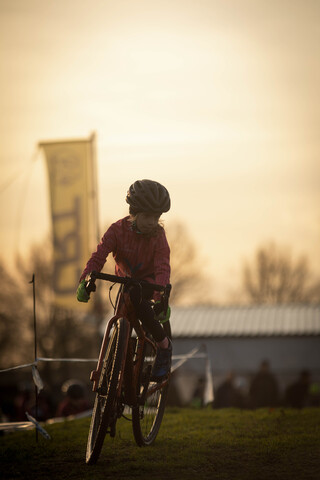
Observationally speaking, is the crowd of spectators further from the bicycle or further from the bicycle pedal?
the bicycle pedal

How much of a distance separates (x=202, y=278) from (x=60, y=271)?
120ft

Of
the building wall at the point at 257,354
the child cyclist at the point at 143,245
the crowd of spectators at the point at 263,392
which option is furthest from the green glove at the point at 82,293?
the building wall at the point at 257,354

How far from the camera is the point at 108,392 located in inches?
270

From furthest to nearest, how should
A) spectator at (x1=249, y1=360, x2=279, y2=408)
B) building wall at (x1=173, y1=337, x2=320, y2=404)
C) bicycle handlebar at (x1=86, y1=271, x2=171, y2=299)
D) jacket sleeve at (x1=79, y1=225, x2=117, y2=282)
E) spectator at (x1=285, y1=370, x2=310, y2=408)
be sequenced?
1. building wall at (x1=173, y1=337, x2=320, y2=404)
2. spectator at (x1=249, y1=360, x2=279, y2=408)
3. spectator at (x1=285, y1=370, x2=310, y2=408)
4. jacket sleeve at (x1=79, y1=225, x2=117, y2=282)
5. bicycle handlebar at (x1=86, y1=271, x2=171, y2=299)

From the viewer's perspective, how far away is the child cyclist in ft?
24.1

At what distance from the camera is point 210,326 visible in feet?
150

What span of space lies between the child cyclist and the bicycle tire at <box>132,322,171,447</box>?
0.44 ft

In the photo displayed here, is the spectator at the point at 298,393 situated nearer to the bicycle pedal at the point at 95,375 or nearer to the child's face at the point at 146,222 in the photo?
the child's face at the point at 146,222

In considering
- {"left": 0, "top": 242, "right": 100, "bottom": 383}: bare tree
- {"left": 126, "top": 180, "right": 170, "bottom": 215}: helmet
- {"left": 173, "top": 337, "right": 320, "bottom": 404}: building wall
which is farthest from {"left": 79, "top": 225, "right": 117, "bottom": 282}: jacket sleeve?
{"left": 0, "top": 242, "right": 100, "bottom": 383}: bare tree

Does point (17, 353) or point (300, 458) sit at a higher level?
point (300, 458)

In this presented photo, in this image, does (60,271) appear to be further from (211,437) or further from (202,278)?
(202,278)

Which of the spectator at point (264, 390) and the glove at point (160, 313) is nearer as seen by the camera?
the glove at point (160, 313)

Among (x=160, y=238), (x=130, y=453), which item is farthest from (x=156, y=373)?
(x=160, y=238)

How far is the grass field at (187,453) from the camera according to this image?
673 centimetres
